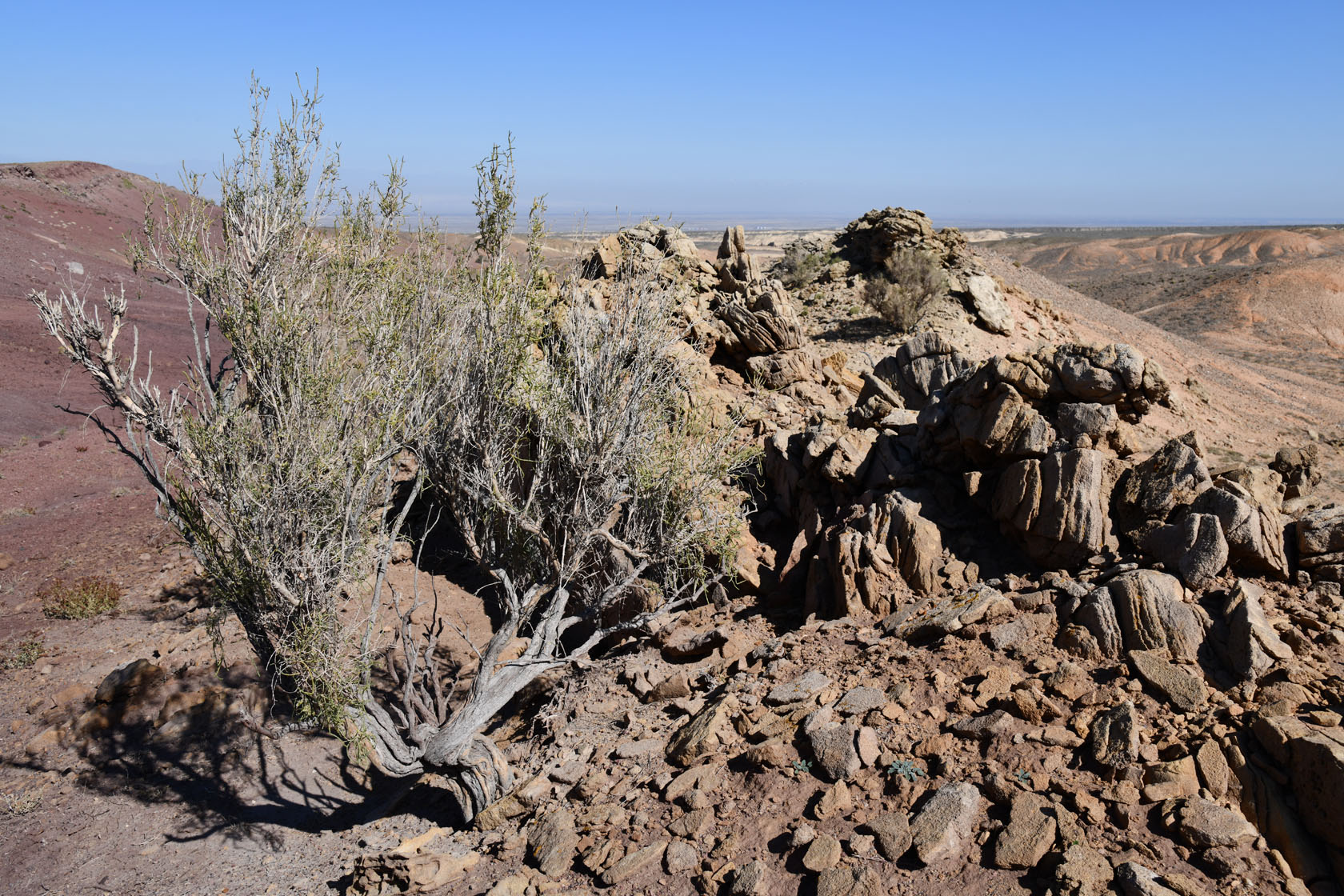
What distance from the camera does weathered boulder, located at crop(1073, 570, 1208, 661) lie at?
6812 mm

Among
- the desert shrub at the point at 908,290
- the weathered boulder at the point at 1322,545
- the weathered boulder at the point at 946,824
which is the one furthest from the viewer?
the desert shrub at the point at 908,290

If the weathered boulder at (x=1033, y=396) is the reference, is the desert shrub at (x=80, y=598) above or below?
below

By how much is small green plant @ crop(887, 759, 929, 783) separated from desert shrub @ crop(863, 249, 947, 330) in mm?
13568

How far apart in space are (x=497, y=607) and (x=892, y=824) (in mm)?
9760

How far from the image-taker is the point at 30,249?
46.8m

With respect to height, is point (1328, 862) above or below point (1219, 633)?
below

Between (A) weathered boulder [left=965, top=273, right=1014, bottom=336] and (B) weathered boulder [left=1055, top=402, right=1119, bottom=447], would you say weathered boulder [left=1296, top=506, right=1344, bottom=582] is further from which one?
(A) weathered boulder [left=965, top=273, right=1014, bottom=336]

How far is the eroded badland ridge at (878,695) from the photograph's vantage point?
5.79 metres

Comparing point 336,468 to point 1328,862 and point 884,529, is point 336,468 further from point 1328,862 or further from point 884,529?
point 1328,862

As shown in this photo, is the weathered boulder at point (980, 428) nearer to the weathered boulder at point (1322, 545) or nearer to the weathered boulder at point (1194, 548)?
the weathered boulder at point (1194, 548)

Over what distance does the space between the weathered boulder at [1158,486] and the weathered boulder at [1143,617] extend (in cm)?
97

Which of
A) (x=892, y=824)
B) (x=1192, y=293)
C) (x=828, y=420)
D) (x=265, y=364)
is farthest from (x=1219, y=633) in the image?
(x=1192, y=293)

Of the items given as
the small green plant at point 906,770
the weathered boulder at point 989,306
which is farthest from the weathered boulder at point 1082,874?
the weathered boulder at point 989,306

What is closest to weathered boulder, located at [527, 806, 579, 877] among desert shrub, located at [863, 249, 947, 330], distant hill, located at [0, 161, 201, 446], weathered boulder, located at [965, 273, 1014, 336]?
desert shrub, located at [863, 249, 947, 330]
